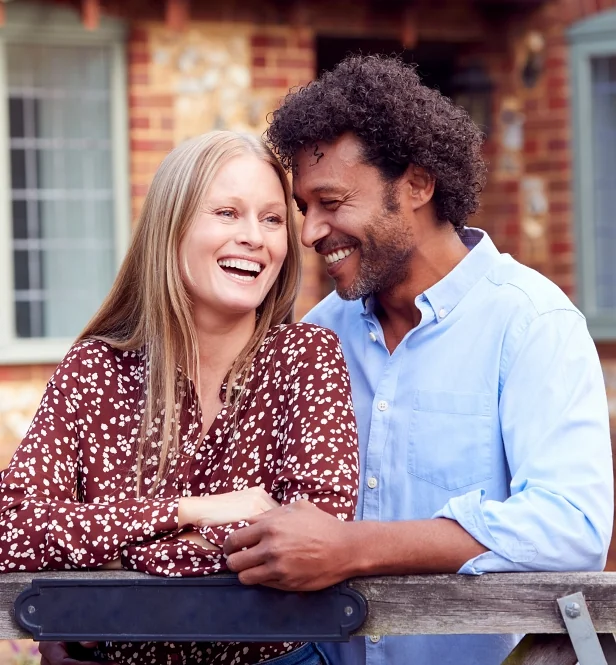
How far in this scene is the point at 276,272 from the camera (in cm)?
277

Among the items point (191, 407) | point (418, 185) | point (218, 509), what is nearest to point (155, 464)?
point (191, 407)

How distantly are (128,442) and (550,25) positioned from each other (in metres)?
6.01

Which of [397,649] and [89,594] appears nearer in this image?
[89,594]

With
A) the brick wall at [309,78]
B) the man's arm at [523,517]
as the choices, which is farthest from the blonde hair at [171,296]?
the brick wall at [309,78]

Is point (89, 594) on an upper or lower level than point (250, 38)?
lower

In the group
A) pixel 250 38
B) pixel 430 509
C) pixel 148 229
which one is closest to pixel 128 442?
pixel 148 229

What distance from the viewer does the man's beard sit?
291 centimetres

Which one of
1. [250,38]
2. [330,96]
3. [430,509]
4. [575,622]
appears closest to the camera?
[575,622]

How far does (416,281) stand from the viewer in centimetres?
294

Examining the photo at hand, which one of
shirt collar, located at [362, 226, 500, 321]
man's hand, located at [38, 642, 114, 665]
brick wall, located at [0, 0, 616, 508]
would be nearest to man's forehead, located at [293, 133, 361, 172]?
shirt collar, located at [362, 226, 500, 321]

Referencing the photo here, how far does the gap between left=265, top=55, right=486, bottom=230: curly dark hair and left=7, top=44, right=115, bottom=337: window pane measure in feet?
14.6

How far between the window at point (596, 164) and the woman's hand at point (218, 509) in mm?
5918

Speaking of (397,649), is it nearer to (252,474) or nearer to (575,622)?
(252,474)

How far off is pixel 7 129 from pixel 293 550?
5585 millimetres
